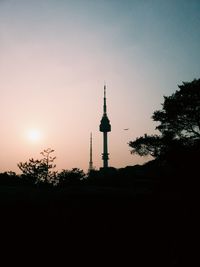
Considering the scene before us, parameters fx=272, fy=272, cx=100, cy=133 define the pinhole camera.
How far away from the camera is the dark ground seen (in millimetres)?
10797

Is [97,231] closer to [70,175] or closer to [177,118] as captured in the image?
[177,118]

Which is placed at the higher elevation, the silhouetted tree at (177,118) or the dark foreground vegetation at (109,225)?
the silhouetted tree at (177,118)

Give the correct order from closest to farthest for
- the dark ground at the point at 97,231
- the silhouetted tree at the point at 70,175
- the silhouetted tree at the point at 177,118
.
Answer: the dark ground at the point at 97,231 < the silhouetted tree at the point at 177,118 < the silhouetted tree at the point at 70,175

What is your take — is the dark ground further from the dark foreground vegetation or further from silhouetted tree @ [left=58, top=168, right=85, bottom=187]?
silhouetted tree @ [left=58, top=168, right=85, bottom=187]

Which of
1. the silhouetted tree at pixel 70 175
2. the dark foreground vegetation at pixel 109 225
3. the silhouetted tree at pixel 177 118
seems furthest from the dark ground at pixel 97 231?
the silhouetted tree at pixel 70 175

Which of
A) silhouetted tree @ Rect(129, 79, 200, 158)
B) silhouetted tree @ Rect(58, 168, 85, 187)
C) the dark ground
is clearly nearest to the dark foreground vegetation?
the dark ground

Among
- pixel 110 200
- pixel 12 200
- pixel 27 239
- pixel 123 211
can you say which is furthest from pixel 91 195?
pixel 27 239

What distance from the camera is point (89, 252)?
1135 cm

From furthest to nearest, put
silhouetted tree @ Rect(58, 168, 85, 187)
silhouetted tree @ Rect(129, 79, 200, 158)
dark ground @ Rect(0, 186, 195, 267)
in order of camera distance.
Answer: silhouetted tree @ Rect(58, 168, 85, 187) < silhouetted tree @ Rect(129, 79, 200, 158) < dark ground @ Rect(0, 186, 195, 267)

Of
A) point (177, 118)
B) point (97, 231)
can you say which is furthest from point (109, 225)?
point (177, 118)

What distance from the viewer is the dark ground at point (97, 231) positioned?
10797 mm

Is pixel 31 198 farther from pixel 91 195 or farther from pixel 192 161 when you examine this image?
pixel 192 161

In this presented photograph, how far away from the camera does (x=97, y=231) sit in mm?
12844

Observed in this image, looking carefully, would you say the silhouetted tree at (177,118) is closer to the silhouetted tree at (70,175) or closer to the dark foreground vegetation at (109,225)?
the dark foreground vegetation at (109,225)
